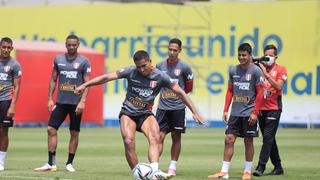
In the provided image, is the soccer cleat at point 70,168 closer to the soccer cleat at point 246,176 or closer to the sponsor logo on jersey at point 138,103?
the sponsor logo on jersey at point 138,103

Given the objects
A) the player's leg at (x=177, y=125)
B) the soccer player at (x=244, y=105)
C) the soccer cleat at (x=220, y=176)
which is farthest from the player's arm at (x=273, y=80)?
the soccer cleat at (x=220, y=176)

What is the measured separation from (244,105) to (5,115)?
15.4 feet

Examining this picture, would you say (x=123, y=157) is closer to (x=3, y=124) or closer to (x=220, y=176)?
(x=3, y=124)

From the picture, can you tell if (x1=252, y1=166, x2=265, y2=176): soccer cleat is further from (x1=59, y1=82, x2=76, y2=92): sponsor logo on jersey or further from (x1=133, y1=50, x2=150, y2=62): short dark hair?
(x1=59, y1=82, x2=76, y2=92): sponsor logo on jersey

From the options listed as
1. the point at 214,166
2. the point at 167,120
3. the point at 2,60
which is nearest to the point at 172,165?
the point at 167,120

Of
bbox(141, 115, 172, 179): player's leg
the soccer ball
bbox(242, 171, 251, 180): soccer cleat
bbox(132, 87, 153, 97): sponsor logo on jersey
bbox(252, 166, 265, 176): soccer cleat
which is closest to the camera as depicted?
the soccer ball

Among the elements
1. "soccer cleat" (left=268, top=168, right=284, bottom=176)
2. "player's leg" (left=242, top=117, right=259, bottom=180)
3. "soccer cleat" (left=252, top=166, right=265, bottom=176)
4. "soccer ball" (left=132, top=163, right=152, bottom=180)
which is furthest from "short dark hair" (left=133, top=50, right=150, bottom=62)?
"soccer cleat" (left=268, top=168, right=284, bottom=176)

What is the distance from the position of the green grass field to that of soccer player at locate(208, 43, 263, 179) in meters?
0.54

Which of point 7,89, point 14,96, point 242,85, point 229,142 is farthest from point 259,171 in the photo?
point 7,89

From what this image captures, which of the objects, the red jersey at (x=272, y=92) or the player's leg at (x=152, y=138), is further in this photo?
the red jersey at (x=272, y=92)

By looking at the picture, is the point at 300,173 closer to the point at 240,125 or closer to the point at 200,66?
the point at 240,125

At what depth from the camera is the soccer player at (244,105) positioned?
1681cm

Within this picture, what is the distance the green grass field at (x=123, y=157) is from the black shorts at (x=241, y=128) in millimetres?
869

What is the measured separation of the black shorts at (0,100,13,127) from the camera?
18062 mm
